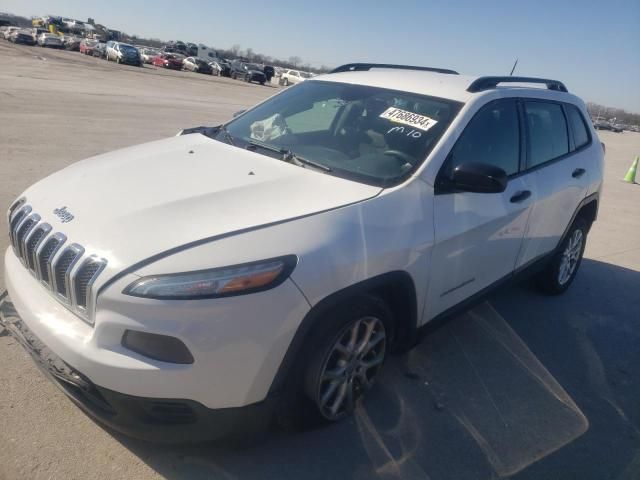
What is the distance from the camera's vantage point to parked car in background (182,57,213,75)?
4875 cm

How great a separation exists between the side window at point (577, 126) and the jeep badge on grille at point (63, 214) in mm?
4110

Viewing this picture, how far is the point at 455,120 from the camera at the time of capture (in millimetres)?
3100

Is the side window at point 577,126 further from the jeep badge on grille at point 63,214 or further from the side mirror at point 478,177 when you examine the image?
the jeep badge on grille at point 63,214

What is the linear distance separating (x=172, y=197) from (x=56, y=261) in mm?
584

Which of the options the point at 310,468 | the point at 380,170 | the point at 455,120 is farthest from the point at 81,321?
the point at 455,120

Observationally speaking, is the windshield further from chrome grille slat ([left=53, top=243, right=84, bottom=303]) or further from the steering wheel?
chrome grille slat ([left=53, top=243, right=84, bottom=303])

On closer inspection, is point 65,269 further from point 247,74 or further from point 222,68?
point 222,68

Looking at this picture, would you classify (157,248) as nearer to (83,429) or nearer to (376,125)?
(83,429)

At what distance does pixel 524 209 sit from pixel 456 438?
5.40 ft

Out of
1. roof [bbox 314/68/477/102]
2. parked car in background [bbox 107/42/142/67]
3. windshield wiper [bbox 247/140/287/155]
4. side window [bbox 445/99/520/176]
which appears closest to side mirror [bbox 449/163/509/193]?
side window [bbox 445/99/520/176]

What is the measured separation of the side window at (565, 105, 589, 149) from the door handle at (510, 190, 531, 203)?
54.7 inches

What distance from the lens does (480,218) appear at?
3.15m

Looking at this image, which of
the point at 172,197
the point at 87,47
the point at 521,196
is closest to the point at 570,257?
the point at 521,196

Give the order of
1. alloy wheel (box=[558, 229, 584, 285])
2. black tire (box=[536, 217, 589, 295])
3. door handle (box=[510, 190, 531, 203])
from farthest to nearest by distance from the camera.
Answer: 1. alloy wheel (box=[558, 229, 584, 285])
2. black tire (box=[536, 217, 589, 295])
3. door handle (box=[510, 190, 531, 203])
